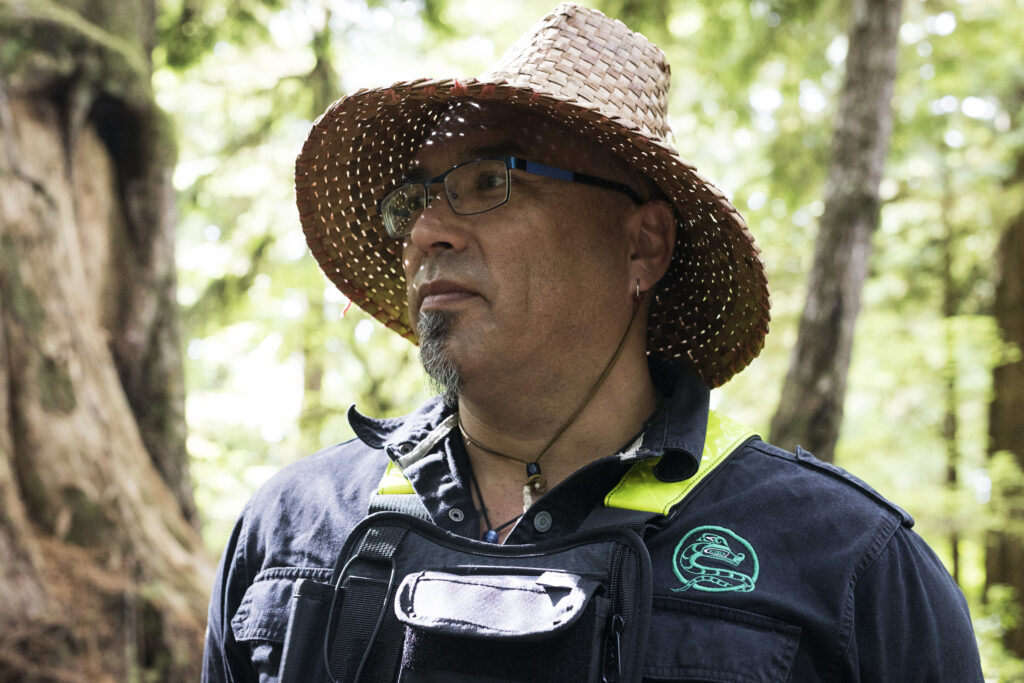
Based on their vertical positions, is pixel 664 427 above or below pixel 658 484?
above

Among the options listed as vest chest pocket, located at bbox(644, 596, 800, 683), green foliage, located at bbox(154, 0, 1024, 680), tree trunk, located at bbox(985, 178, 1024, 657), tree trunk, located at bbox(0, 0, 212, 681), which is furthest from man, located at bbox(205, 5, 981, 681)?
tree trunk, located at bbox(985, 178, 1024, 657)

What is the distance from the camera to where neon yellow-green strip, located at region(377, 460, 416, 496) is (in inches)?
77.1

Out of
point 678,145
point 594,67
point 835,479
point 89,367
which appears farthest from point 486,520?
point 678,145

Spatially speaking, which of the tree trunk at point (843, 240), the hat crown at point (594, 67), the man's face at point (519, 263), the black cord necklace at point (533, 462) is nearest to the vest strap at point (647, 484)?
the black cord necklace at point (533, 462)

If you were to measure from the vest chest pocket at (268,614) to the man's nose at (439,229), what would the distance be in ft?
2.64

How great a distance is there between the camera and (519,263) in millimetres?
2029

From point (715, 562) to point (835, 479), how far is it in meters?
0.39

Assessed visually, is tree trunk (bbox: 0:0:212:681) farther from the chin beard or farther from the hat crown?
the hat crown

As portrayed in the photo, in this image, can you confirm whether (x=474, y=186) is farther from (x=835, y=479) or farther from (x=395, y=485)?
(x=835, y=479)

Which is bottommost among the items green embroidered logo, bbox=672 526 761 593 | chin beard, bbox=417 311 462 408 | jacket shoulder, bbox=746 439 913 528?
green embroidered logo, bbox=672 526 761 593

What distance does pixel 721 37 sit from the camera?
6.36 metres

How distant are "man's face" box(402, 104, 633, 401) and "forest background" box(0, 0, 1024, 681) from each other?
2.07 feet

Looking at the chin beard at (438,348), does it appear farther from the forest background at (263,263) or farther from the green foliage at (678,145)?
the green foliage at (678,145)

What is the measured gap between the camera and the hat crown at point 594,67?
6.52 ft
